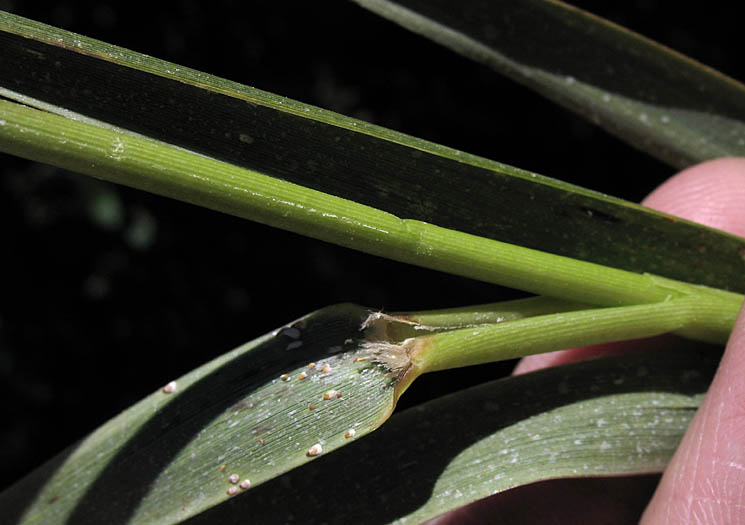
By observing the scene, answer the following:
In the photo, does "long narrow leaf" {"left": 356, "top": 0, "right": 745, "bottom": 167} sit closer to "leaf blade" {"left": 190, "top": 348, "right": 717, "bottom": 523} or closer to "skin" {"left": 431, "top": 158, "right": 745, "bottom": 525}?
"skin" {"left": 431, "top": 158, "right": 745, "bottom": 525}

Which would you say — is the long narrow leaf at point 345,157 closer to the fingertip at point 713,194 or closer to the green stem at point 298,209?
the green stem at point 298,209

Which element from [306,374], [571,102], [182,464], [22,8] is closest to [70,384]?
[22,8]

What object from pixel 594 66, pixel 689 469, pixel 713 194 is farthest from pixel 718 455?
pixel 594 66

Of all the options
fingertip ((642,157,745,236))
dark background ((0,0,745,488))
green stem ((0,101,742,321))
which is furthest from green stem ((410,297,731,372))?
dark background ((0,0,745,488))

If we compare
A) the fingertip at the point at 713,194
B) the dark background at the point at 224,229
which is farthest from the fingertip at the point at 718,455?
the dark background at the point at 224,229

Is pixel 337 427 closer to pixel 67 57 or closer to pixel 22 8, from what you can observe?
pixel 67 57

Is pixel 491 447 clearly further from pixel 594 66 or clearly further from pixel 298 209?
pixel 594 66
